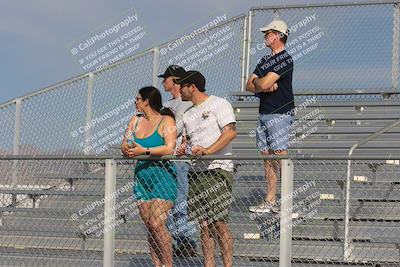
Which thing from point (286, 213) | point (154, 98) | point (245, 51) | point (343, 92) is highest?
point (245, 51)

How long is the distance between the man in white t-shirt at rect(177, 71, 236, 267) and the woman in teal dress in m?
0.17

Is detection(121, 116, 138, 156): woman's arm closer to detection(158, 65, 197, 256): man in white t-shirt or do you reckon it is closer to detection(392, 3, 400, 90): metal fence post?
detection(158, 65, 197, 256): man in white t-shirt

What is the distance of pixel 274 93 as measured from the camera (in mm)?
8531

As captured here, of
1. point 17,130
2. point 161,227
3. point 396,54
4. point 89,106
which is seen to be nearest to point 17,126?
point 17,130

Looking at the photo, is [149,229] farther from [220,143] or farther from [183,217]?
[183,217]

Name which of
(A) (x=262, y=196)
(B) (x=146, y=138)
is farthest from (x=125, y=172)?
(B) (x=146, y=138)

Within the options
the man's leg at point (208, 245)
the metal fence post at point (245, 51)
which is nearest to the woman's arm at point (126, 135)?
the man's leg at point (208, 245)

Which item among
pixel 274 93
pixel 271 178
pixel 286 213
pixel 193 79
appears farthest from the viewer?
pixel 274 93

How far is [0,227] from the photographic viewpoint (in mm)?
9367

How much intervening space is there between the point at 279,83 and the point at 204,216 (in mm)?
1873

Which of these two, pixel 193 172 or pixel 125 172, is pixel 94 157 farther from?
pixel 125 172

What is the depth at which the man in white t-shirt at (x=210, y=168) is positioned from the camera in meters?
7.05

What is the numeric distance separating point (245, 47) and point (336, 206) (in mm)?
5121

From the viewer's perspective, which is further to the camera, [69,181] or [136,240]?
[69,181]
